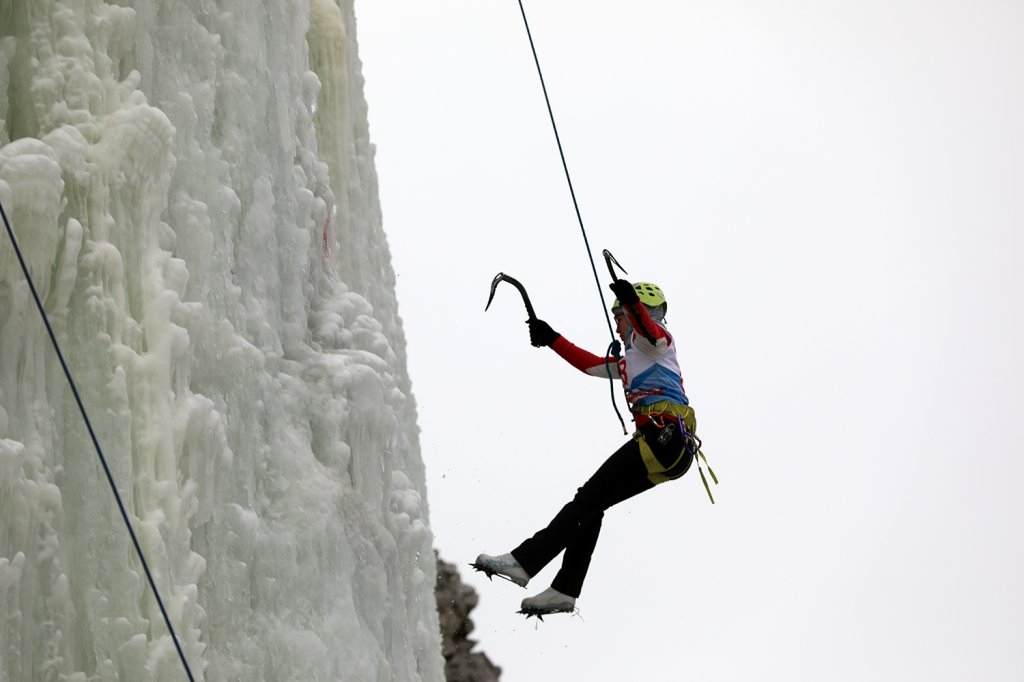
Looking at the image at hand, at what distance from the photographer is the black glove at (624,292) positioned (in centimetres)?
944

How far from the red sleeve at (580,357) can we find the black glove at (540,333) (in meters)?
0.06

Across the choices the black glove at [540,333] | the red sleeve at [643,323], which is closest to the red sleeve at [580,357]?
the black glove at [540,333]

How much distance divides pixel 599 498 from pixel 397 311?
3.42m

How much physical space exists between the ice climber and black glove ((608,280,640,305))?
0.12 feet

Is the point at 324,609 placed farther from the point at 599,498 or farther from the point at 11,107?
the point at 11,107

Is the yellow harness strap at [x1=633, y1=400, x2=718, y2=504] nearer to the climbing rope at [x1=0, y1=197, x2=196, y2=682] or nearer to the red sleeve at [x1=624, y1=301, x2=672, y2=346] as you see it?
the red sleeve at [x1=624, y1=301, x2=672, y2=346]

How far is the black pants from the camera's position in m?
9.73

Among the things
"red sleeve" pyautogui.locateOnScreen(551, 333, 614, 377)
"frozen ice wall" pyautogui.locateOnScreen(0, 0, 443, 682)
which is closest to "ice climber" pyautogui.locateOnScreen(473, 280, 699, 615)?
"red sleeve" pyautogui.locateOnScreen(551, 333, 614, 377)

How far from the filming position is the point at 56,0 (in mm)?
7477

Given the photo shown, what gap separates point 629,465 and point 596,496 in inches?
10.6

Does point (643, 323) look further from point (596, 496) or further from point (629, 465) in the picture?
point (596, 496)

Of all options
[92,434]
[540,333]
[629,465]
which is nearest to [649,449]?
[629,465]

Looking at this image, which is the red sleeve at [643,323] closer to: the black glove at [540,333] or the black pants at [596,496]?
the black pants at [596,496]

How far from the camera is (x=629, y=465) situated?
9.82 metres
